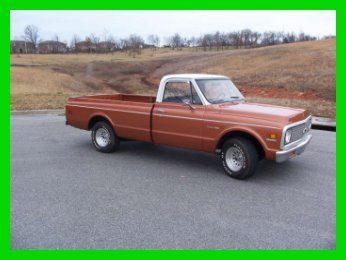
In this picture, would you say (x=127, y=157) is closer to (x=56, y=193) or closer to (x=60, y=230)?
(x=56, y=193)

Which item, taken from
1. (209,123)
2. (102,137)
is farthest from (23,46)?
(209,123)

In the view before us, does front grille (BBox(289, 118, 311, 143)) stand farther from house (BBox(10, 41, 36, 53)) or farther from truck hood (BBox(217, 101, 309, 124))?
house (BBox(10, 41, 36, 53))

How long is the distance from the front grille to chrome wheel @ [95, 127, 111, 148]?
4247 millimetres

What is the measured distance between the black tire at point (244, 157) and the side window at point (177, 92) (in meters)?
1.36

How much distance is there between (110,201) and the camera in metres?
5.18

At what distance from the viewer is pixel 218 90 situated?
7.07 meters

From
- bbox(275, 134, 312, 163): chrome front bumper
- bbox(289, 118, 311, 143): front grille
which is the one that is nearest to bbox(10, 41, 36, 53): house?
bbox(289, 118, 311, 143): front grille

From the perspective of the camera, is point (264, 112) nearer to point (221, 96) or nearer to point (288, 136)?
point (288, 136)

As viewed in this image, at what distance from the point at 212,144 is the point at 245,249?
2.77 metres

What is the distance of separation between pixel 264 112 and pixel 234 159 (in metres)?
1.02

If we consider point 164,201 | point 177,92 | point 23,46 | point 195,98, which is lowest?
point 164,201

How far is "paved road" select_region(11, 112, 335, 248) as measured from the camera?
13.5 feet

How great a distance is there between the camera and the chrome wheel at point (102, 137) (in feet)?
26.5

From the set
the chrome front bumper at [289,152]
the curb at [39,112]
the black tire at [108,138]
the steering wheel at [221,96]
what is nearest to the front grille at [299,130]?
the chrome front bumper at [289,152]
